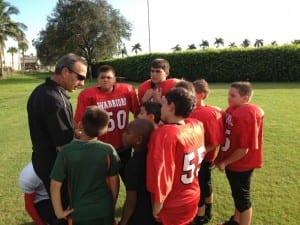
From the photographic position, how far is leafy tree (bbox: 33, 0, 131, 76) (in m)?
52.8

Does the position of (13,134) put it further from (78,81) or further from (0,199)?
(78,81)

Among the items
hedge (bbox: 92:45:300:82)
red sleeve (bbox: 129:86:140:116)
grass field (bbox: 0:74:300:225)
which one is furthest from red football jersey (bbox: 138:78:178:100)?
hedge (bbox: 92:45:300:82)

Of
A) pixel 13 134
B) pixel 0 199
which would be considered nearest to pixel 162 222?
pixel 0 199

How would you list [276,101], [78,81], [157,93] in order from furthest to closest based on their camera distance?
[276,101]
[157,93]
[78,81]

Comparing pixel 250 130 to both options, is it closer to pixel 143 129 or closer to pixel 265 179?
pixel 143 129

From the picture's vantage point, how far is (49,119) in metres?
3.51

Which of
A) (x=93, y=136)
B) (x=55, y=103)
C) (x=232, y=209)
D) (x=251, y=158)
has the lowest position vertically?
(x=232, y=209)

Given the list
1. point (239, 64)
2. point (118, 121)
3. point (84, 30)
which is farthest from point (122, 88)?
point (84, 30)

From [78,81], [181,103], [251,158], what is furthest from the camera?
[251,158]

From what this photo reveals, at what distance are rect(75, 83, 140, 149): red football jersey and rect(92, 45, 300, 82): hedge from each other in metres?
26.3

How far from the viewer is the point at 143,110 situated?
387 centimetres

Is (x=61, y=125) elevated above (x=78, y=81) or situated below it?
below

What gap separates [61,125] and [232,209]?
3004mm

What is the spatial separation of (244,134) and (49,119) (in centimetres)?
209
